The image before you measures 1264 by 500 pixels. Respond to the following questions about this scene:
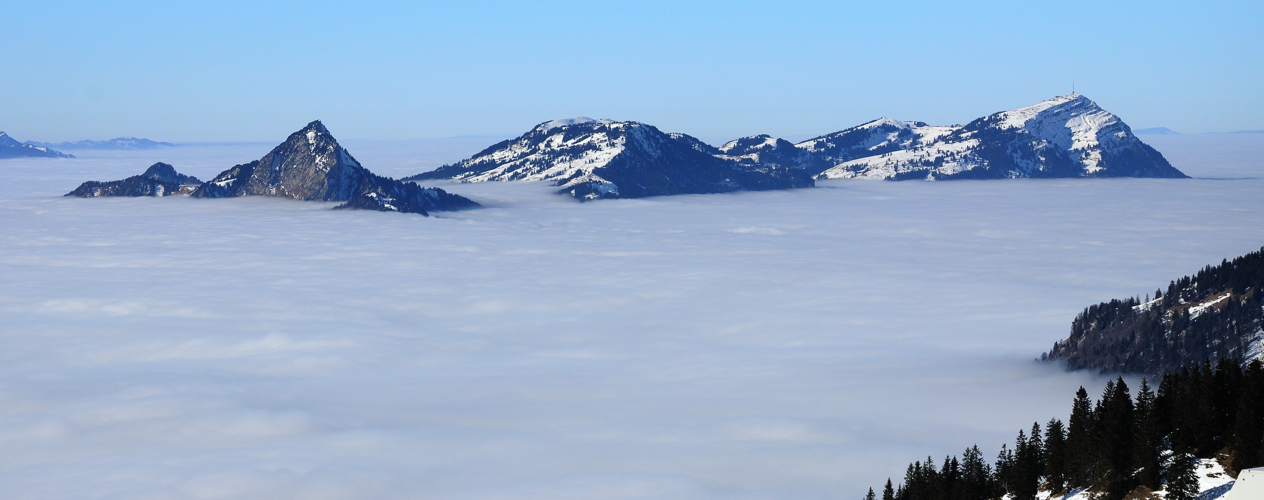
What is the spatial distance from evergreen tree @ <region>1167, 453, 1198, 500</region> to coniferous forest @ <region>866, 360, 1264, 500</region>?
8 cm

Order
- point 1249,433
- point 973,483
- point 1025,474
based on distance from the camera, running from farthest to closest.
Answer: point 973,483
point 1025,474
point 1249,433

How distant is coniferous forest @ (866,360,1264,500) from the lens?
8894 centimetres

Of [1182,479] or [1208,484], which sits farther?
[1208,484]

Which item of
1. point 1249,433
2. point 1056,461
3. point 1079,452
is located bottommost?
point 1056,461

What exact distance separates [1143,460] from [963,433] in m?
97.2

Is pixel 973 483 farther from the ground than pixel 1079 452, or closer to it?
closer to it

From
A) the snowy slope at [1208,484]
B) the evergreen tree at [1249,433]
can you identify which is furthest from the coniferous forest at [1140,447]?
the snowy slope at [1208,484]

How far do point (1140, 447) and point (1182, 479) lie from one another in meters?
6.66

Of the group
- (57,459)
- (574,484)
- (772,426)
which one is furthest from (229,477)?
(772,426)

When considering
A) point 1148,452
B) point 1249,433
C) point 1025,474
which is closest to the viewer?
point 1249,433

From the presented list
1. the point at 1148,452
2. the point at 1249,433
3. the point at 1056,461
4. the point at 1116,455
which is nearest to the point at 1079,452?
the point at 1056,461

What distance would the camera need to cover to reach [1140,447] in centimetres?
9169

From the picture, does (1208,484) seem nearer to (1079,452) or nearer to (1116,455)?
(1116,455)

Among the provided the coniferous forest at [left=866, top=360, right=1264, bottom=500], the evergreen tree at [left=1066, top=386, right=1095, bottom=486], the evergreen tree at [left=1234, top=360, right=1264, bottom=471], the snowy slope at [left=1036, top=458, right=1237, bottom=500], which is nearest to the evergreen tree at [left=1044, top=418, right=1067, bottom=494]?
the coniferous forest at [left=866, top=360, right=1264, bottom=500]
